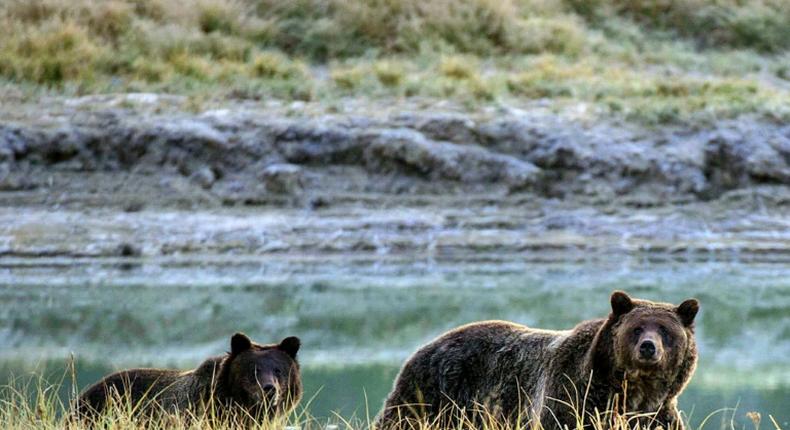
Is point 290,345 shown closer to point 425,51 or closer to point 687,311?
point 687,311

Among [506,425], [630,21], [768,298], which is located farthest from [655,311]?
[630,21]

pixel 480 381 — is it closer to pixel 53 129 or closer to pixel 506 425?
pixel 506 425

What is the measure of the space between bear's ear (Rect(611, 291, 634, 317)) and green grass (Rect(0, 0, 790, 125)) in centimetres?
1557

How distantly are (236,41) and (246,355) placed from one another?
18.1m

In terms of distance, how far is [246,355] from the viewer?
7.65m

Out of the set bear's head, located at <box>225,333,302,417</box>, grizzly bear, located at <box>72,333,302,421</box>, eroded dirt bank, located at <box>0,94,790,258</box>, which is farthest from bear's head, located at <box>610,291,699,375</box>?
eroded dirt bank, located at <box>0,94,790,258</box>

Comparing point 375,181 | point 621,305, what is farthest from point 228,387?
point 375,181

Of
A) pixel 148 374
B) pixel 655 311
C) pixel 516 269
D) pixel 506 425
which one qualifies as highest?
pixel 655 311

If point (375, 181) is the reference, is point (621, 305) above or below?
above

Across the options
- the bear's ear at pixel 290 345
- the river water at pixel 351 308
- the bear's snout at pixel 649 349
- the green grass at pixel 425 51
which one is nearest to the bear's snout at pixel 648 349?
the bear's snout at pixel 649 349

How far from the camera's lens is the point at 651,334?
597 centimetres

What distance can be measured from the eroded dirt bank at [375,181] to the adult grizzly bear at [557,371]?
37.3ft

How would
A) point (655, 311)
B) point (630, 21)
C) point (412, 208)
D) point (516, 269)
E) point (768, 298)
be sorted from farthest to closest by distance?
point (630, 21), point (412, 208), point (516, 269), point (768, 298), point (655, 311)

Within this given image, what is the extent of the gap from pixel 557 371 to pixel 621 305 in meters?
0.43
